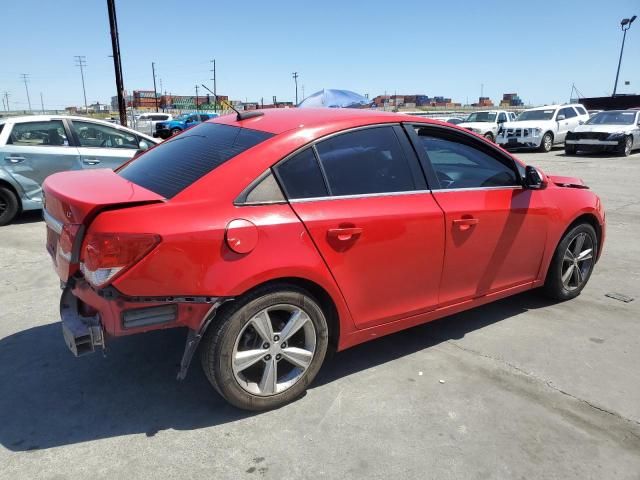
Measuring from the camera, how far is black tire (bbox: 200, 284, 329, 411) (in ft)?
8.54

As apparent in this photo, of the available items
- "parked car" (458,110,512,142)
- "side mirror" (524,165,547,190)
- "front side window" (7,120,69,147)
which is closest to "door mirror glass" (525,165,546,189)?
"side mirror" (524,165,547,190)

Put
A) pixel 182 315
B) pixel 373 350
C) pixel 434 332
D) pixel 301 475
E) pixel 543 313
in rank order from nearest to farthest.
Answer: pixel 301 475
pixel 182 315
pixel 373 350
pixel 434 332
pixel 543 313

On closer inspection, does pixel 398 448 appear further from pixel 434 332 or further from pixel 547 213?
pixel 547 213

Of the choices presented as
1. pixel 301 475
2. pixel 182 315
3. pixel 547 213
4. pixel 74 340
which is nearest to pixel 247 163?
pixel 182 315

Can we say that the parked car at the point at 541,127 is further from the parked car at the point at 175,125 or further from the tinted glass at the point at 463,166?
the parked car at the point at 175,125

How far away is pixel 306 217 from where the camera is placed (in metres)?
2.77

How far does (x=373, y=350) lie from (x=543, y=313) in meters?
1.64

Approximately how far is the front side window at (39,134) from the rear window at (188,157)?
509 cm

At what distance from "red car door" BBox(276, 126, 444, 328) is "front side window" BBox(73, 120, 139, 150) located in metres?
6.30

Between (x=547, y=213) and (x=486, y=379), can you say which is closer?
(x=486, y=379)

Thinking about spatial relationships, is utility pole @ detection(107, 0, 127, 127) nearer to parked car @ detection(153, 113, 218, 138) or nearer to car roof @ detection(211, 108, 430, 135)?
car roof @ detection(211, 108, 430, 135)

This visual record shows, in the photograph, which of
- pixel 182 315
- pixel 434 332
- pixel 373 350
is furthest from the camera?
pixel 434 332

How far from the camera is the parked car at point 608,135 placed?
58.1ft

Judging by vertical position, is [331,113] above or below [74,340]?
above
